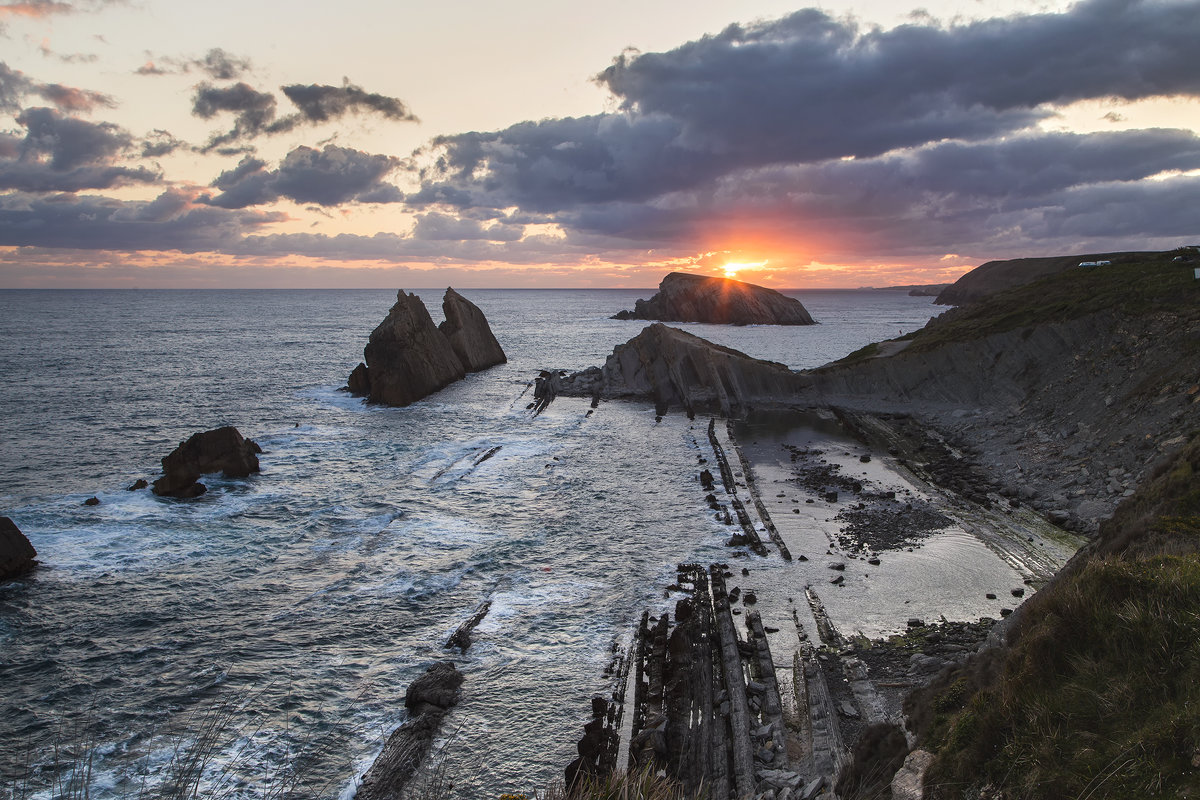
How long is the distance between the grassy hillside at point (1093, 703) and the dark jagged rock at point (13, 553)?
106 ft

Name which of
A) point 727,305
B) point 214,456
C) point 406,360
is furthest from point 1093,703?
point 727,305

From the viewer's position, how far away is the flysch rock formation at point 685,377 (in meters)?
62.8

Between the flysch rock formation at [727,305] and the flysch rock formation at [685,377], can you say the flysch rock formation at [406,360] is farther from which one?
the flysch rock formation at [727,305]

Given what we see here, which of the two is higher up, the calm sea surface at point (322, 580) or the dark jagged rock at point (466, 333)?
the dark jagged rock at point (466, 333)

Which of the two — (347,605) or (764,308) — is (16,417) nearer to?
(347,605)

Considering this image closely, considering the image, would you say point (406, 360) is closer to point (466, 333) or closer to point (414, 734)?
point (466, 333)

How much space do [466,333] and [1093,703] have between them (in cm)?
8300

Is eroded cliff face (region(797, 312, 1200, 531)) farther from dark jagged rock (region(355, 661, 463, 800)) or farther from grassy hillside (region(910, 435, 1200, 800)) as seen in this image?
dark jagged rock (region(355, 661, 463, 800))

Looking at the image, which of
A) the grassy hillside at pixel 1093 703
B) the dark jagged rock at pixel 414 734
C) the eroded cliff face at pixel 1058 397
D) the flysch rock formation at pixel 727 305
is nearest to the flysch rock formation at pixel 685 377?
the eroded cliff face at pixel 1058 397

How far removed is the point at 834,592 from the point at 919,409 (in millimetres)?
36354

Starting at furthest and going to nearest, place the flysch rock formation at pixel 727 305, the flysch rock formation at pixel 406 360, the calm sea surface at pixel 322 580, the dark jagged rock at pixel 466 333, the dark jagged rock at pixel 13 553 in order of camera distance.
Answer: the flysch rock formation at pixel 727 305 < the dark jagged rock at pixel 466 333 < the flysch rock formation at pixel 406 360 < the dark jagged rock at pixel 13 553 < the calm sea surface at pixel 322 580

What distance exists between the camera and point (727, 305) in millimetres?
186750

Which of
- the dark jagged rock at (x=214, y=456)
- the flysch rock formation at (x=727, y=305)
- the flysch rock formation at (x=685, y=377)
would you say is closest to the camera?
the dark jagged rock at (x=214, y=456)

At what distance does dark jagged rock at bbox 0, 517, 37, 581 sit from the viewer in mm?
25703
